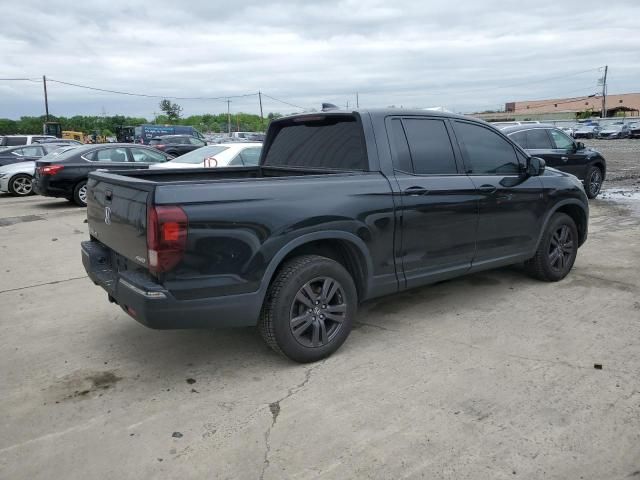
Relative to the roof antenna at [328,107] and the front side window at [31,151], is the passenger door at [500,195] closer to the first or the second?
the roof antenna at [328,107]

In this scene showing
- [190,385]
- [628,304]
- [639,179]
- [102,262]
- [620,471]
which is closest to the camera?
[620,471]

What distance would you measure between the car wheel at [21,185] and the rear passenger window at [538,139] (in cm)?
1328

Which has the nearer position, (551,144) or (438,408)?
(438,408)

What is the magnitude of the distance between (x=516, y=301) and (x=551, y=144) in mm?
6909

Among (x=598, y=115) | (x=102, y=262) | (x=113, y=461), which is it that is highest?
(x=598, y=115)

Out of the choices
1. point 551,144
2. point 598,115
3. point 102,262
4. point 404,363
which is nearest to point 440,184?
point 404,363

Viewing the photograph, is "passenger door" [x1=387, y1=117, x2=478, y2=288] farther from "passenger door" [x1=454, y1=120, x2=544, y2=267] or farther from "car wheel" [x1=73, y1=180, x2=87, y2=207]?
"car wheel" [x1=73, y1=180, x2=87, y2=207]

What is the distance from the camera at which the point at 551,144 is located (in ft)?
35.8

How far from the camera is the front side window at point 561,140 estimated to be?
1098 cm

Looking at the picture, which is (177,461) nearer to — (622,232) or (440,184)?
(440,184)

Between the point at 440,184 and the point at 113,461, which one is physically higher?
the point at 440,184

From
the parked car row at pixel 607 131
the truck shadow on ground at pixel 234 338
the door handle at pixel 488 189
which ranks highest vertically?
the parked car row at pixel 607 131

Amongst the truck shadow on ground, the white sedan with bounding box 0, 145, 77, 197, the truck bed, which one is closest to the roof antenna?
the truck bed

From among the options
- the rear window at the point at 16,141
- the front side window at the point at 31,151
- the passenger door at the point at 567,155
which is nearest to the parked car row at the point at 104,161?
the front side window at the point at 31,151
